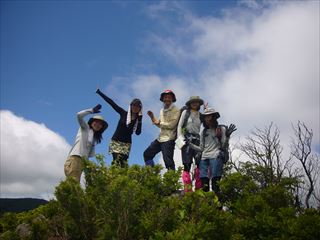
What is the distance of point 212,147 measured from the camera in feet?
23.2

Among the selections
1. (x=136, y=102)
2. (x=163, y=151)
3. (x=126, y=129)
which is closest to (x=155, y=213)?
(x=163, y=151)

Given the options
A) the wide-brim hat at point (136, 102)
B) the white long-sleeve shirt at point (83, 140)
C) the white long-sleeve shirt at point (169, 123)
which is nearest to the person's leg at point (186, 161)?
the white long-sleeve shirt at point (169, 123)

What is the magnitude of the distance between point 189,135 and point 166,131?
64 centimetres

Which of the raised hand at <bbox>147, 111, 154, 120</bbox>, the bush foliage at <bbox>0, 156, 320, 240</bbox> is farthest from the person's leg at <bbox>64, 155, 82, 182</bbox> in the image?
the raised hand at <bbox>147, 111, 154, 120</bbox>

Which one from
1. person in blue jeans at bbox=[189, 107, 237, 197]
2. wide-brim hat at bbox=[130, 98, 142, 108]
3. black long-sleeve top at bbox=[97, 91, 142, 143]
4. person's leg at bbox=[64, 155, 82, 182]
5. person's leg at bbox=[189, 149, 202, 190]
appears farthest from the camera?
wide-brim hat at bbox=[130, 98, 142, 108]

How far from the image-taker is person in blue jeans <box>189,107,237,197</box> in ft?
22.5

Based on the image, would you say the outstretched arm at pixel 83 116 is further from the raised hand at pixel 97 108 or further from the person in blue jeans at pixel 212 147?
the person in blue jeans at pixel 212 147

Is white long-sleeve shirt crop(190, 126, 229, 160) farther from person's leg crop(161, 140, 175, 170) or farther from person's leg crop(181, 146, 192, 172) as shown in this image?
person's leg crop(161, 140, 175, 170)

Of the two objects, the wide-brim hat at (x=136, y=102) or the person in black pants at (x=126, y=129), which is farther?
the wide-brim hat at (x=136, y=102)

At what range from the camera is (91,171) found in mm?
4844

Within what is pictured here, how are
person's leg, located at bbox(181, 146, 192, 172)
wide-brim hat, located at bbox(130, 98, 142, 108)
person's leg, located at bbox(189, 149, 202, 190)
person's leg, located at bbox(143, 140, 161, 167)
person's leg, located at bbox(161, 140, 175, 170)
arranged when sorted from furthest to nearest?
person's leg, located at bbox(143, 140, 161, 167), wide-brim hat, located at bbox(130, 98, 142, 108), person's leg, located at bbox(161, 140, 175, 170), person's leg, located at bbox(181, 146, 192, 172), person's leg, located at bbox(189, 149, 202, 190)

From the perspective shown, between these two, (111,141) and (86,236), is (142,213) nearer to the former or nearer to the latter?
(86,236)

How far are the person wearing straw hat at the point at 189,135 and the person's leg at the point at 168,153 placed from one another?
0.91 ft

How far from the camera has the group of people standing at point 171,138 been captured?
6902 mm
